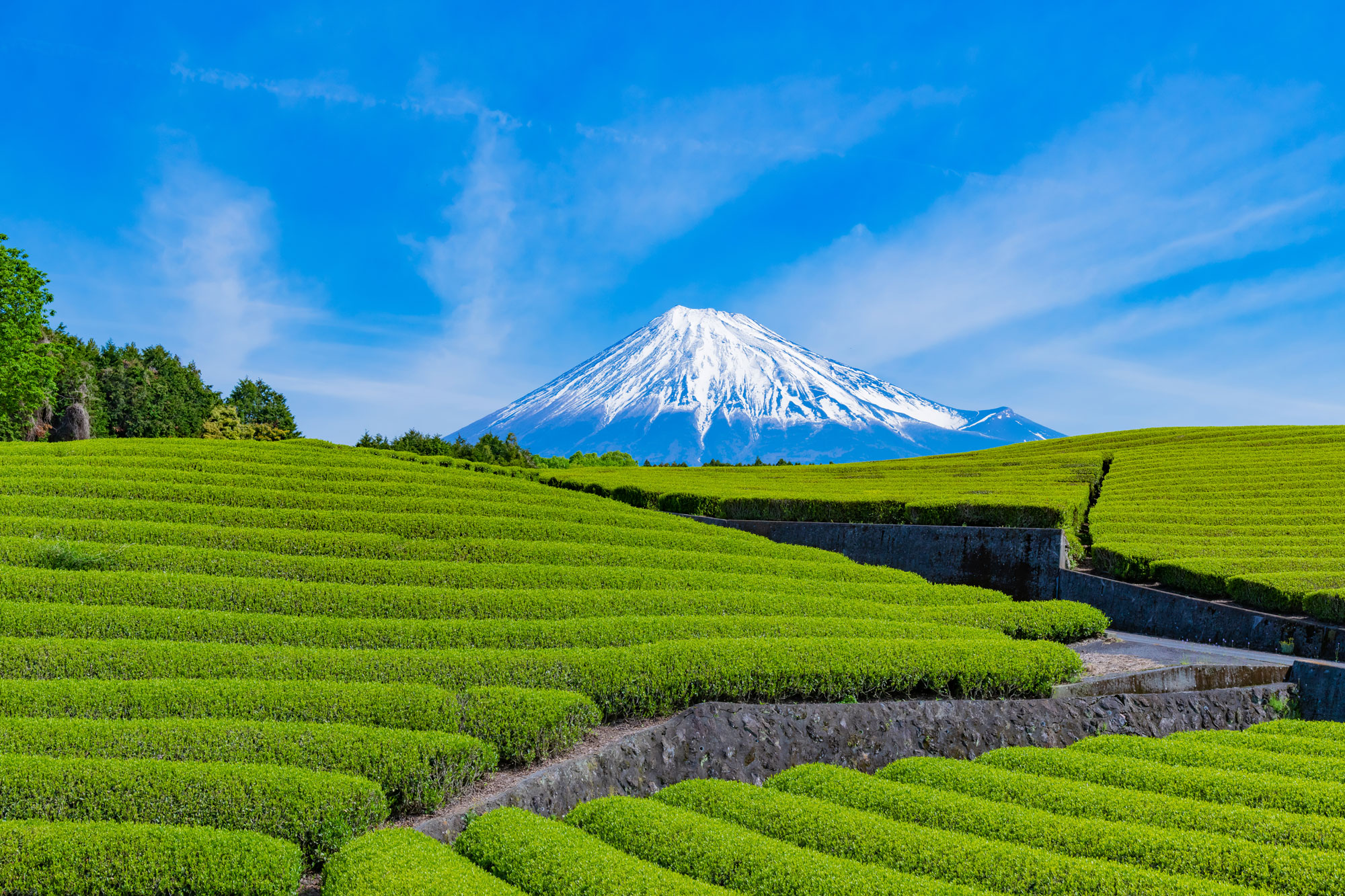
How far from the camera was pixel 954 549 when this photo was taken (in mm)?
17250

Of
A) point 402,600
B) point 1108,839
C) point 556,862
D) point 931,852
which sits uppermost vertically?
point 402,600

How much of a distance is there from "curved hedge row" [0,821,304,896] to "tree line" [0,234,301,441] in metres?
32.6

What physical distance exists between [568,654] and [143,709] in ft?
14.0

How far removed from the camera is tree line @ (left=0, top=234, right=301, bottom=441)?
96.1ft

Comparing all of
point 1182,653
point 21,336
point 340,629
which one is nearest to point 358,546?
point 340,629

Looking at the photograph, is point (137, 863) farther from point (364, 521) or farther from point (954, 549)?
point (954, 549)

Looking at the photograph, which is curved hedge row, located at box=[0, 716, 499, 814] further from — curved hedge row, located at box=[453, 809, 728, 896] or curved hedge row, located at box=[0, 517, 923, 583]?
curved hedge row, located at box=[0, 517, 923, 583]

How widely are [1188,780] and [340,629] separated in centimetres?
920

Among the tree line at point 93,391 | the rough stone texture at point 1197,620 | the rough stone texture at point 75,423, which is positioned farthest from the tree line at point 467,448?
the rough stone texture at point 1197,620

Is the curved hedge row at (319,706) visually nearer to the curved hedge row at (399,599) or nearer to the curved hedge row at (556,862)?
the curved hedge row at (556,862)

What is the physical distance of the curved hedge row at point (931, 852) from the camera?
4.54m

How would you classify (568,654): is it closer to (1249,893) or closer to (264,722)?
(264,722)

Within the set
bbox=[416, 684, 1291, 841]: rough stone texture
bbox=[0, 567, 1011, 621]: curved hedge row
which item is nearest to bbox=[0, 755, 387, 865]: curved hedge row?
bbox=[416, 684, 1291, 841]: rough stone texture

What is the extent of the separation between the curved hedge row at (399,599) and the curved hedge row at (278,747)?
129 inches
